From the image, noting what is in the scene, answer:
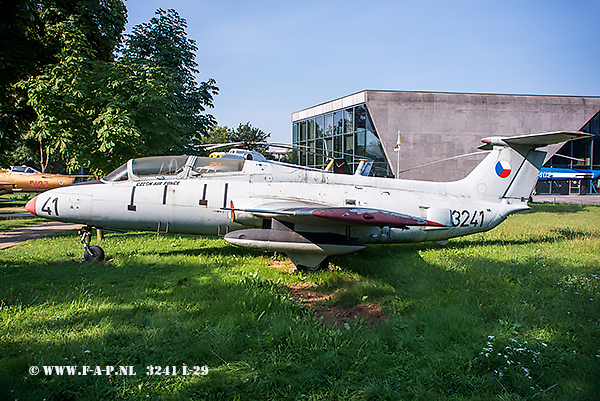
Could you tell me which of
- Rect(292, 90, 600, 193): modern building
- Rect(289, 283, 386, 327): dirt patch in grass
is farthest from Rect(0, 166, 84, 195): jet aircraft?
Rect(289, 283, 386, 327): dirt patch in grass

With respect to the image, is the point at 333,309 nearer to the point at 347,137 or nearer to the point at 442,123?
the point at 442,123

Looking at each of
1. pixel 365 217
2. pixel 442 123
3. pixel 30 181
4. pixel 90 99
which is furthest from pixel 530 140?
pixel 30 181

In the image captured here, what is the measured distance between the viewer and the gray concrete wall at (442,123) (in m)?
26.3

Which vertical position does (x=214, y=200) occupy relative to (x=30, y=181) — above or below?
below

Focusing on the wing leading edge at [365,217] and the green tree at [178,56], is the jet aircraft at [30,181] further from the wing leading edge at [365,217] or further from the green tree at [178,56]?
the wing leading edge at [365,217]

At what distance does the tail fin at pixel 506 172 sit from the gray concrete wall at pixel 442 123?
17.1m

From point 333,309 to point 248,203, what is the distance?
10.2 feet

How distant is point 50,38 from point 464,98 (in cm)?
2737

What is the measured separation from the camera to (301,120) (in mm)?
36125

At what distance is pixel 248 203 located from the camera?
7.22 m

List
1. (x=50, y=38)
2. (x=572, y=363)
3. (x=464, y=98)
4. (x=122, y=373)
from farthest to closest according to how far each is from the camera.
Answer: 1. (x=464, y=98)
2. (x=50, y=38)
3. (x=572, y=363)
4. (x=122, y=373)

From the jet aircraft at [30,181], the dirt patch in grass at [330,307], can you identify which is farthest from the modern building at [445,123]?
the dirt patch in grass at [330,307]

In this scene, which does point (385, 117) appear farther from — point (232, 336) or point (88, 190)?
point (232, 336)

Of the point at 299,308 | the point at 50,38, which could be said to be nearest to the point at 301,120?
the point at 50,38
